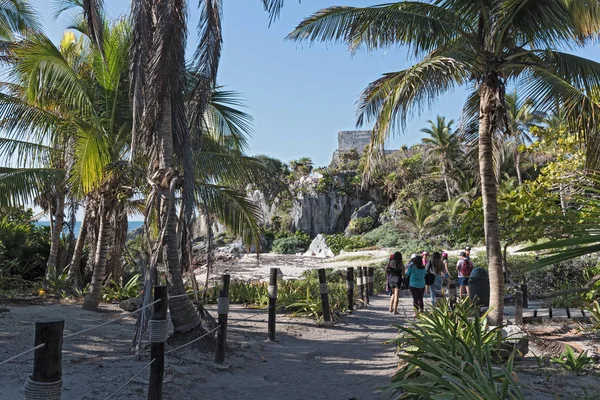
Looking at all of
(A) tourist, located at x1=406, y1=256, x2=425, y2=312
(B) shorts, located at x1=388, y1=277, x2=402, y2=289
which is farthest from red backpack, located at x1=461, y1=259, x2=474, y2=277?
(A) tourist, located at x1=406, y1=256, x2=425, y2=312

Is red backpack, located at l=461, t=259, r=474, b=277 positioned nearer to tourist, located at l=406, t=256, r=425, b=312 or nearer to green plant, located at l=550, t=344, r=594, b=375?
tourist, located at l=406, t=256, r=425, b=312

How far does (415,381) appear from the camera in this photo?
373 cm

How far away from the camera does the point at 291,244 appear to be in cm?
3528

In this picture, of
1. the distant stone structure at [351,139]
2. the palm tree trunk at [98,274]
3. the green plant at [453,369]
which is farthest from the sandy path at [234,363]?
the distant stone structure at [351,139]

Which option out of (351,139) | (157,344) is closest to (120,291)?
(157,344)

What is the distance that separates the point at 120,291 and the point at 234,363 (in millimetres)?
6509

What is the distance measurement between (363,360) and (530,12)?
537 centimetres

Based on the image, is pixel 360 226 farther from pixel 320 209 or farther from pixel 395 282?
pixel 395 282

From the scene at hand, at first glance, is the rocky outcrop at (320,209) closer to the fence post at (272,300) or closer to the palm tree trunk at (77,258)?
the palm tree trunk at (77,258)

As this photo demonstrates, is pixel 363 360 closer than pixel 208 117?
Yes

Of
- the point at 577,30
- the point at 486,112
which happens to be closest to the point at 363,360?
the point at 486,112

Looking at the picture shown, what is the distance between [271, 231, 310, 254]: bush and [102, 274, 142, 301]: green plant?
22.7 metres

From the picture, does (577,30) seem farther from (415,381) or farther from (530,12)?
(415,381)

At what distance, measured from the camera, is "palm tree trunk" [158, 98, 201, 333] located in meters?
6.34
